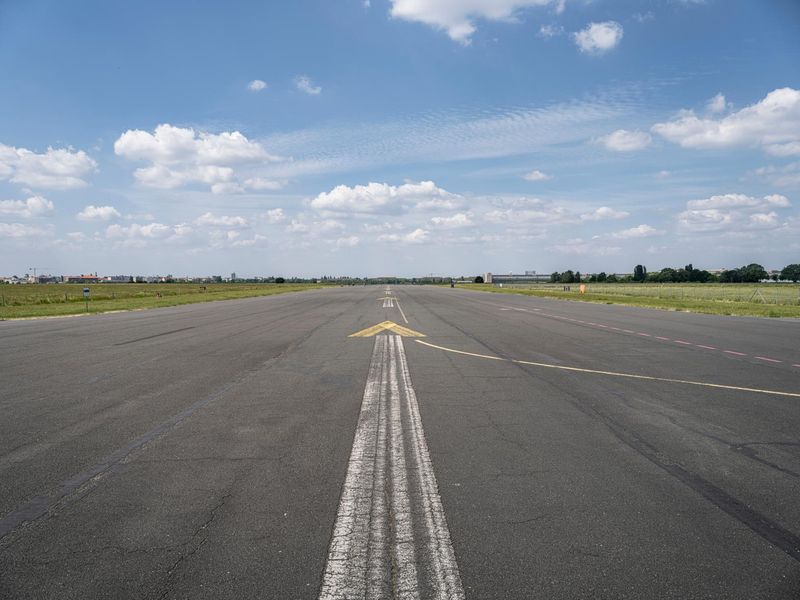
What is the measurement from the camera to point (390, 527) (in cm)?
363

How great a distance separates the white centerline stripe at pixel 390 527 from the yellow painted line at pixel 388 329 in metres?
10.9

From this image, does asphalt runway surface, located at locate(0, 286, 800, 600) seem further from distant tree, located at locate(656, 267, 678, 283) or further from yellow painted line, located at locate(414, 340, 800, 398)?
distant tree, located at locate(656, 267, 678, 283)

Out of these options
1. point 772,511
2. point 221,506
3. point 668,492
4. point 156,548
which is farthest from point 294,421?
point 772,511

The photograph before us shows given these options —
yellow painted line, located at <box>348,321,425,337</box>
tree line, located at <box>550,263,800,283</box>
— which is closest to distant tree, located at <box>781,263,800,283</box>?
tree line, located at <box>550,263,800,283</box>

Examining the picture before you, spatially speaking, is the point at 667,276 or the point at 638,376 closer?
the point at 638,376

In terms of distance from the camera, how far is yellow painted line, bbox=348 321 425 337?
17203 mm

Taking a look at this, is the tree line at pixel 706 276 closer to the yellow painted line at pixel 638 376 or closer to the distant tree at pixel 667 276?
the distant tree at pixel 667 276

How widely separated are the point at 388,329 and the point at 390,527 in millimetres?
15293

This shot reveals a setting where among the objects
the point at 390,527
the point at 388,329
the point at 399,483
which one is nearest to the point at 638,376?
the point at 399,483

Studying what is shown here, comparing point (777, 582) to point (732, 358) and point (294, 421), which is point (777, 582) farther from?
point (732, 358)

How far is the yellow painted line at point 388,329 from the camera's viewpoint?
17.2 m

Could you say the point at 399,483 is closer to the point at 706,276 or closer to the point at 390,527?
the point at 390,527

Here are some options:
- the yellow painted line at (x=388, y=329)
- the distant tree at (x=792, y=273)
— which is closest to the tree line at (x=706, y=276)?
the distant tree at (x=792, y=273)

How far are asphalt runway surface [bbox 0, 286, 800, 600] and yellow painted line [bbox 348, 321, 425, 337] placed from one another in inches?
271
